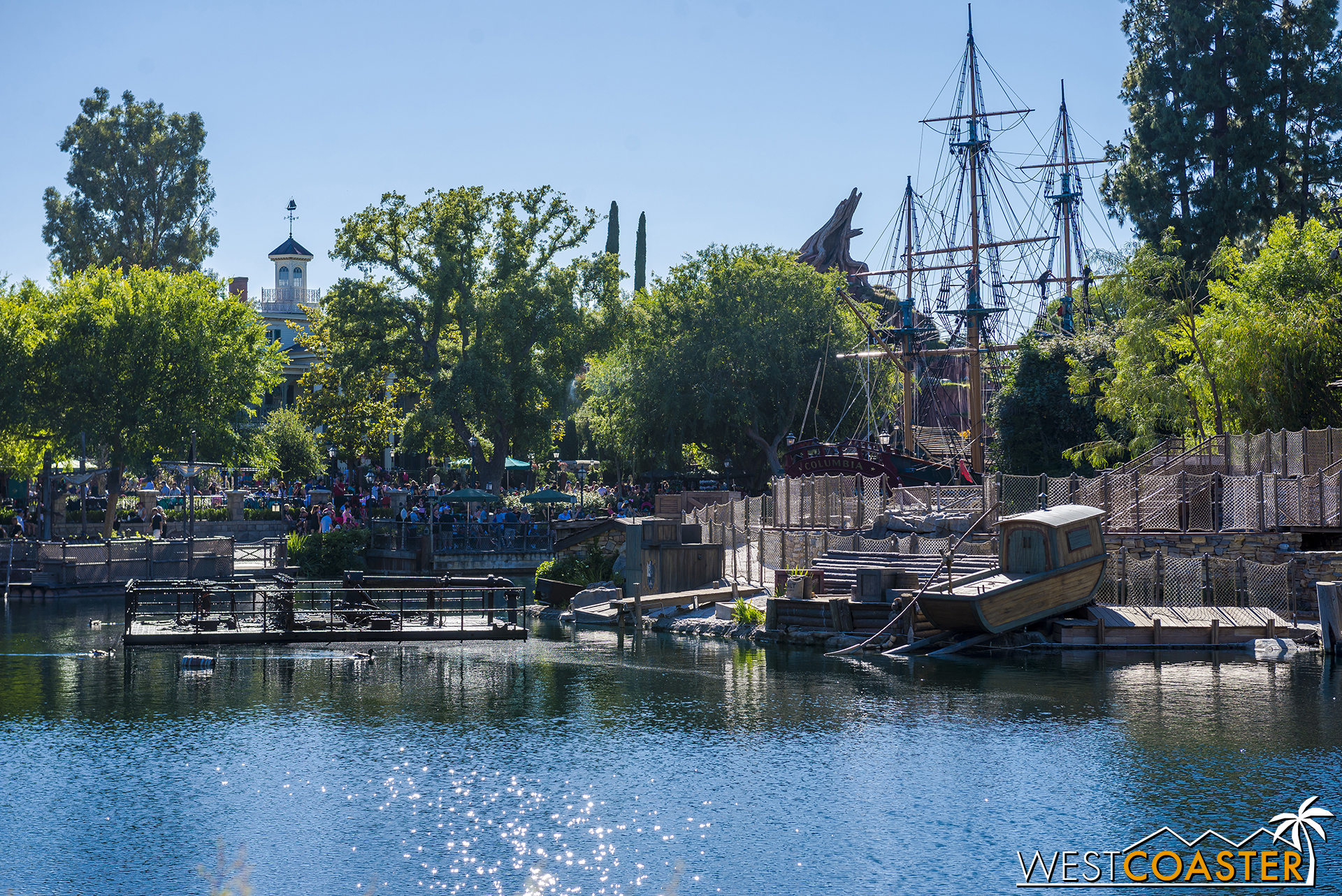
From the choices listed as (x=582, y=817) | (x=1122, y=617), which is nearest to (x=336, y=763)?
(x=582, y=817)

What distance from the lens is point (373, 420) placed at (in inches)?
2889

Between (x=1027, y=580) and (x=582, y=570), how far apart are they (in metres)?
19.7

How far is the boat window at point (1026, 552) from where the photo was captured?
34.1 meters

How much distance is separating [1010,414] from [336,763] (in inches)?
1755

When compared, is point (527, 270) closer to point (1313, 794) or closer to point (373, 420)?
point (373, 420)

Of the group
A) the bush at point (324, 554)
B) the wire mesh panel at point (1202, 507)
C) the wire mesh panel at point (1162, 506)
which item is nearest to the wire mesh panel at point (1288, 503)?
the wire mesh panel at point (1202, 507)

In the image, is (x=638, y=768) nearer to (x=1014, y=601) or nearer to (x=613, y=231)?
(x=1014, y=601)

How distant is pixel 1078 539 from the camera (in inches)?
1359

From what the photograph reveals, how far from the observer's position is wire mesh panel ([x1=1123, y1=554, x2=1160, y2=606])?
123ft

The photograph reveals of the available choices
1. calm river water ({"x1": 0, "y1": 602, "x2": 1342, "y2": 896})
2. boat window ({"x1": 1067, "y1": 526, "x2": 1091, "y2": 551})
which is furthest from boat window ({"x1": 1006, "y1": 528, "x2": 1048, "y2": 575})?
calm river water ({"x1": 0, "y1": 602, "x2": 1342, "y2": 896})

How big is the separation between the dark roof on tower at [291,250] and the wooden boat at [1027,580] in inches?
3489

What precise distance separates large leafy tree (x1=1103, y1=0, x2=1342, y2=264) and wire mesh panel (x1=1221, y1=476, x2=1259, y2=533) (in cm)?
2056

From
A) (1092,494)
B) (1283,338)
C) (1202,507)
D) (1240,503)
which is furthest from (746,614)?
(1283,338)

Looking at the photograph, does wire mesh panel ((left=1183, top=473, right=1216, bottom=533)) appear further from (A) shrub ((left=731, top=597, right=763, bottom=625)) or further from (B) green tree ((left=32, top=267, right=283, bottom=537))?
(B) green tree ((left=32, top=267, right=283, bottom=537))
